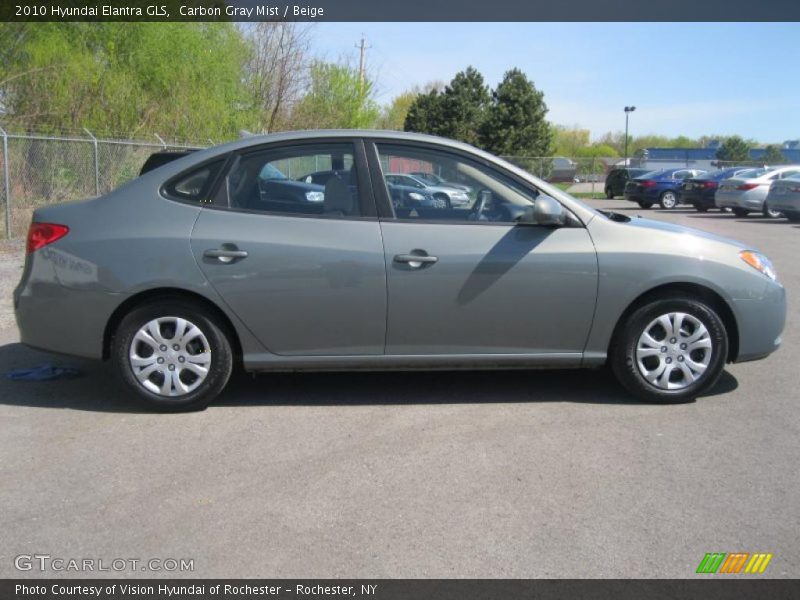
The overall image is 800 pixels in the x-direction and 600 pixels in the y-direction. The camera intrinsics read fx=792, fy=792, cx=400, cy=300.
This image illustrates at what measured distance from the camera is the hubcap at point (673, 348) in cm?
514

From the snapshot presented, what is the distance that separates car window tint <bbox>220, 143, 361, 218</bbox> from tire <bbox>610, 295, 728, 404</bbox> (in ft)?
6.41

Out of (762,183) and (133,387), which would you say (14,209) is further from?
(762,183)

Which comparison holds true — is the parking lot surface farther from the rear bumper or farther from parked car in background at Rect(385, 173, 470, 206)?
the rear bumper

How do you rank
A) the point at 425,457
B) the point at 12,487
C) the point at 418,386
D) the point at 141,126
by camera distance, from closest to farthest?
the point at 12,487, the point at 425,457, the point at 418,386, the point at 141,126

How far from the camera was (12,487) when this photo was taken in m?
3.99

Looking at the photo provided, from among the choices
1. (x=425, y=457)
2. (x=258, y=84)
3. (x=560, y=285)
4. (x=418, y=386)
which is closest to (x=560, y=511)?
(x=425, y=457)

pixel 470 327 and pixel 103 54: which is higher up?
pixel 103 54

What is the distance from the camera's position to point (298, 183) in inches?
209

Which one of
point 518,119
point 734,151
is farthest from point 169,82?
point 734,151

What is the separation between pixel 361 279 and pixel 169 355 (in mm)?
1310
